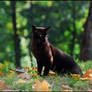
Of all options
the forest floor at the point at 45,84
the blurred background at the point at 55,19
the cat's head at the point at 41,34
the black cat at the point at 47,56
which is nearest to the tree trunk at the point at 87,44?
the blurred background at the point at 55,19

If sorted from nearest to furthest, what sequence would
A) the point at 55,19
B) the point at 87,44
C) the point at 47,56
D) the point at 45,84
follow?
1. the point at 45,84
2. the point at 47,56
3. the point at 87,44
4. the point at 55,19

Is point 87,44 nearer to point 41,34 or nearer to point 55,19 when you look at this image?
point 41,34

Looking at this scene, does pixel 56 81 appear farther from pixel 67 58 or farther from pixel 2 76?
pixel 67 58

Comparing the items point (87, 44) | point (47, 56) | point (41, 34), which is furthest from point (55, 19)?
point (41, 34)

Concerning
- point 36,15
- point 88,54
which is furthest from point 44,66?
point 36,15

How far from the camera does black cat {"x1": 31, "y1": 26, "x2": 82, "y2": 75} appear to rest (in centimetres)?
916

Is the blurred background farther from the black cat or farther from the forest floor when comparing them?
the forest floor

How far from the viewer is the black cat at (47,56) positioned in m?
9.16

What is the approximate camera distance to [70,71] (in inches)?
389

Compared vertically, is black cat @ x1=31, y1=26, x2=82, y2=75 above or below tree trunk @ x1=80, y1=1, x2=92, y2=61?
above

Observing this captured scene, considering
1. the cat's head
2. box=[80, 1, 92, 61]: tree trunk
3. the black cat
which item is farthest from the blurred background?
the cat's head

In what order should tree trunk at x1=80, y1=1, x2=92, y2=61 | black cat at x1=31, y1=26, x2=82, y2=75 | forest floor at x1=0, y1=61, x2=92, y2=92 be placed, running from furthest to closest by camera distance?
tree trunk at x1=80, y1=1, x2=92, y2=61
black cat at x1=31, y1=26, x2=82, y2=75
forest floor at x1=0, y1=61, x2=92, y2=92

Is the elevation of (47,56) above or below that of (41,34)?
below

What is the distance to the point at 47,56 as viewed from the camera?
9422mm
